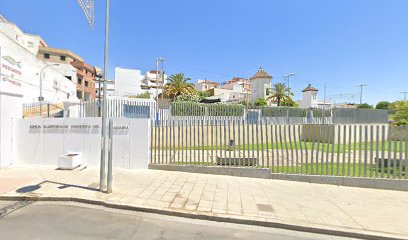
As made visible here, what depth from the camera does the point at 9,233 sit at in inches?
153

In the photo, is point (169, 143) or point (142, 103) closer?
point (169, 143)

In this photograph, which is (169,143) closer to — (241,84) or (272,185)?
(272,185)

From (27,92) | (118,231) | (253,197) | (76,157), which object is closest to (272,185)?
(253,197)

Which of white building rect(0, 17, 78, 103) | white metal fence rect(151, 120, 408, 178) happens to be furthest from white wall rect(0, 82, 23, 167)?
white metal fence rect(151, 120, 408, 178)

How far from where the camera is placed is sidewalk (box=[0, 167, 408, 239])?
475 centimetres

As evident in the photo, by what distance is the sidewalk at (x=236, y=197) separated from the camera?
187 inches

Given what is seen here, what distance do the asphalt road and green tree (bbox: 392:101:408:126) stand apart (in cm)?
783

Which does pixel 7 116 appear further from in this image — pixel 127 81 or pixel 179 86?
pixel 127 81

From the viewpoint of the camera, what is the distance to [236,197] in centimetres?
594

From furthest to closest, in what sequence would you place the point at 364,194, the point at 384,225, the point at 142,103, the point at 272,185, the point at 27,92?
the point at 27,92 < the point at 142,103 < the point at 272,185 < the point at 364,194 < the point at 384,225


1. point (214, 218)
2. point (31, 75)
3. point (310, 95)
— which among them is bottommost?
point (214, 218)

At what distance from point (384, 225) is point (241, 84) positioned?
228ft

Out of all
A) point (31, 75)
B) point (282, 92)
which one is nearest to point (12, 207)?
point (31, 75)

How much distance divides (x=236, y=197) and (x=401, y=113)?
855cm
